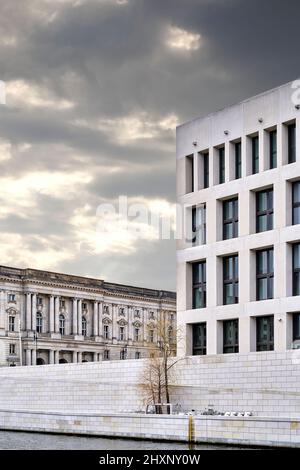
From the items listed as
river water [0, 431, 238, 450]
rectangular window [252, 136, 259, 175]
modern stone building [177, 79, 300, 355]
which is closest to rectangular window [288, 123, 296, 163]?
modern stone building [177, 79, 300, 355]

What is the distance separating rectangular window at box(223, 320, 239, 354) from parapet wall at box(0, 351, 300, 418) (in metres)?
5.07

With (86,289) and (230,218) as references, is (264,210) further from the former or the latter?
(86,289)

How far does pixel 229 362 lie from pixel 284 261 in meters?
7.72

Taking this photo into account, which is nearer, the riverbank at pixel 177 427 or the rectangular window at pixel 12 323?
the riverbank at pixel 177 427

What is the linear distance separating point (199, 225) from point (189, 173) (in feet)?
13.7

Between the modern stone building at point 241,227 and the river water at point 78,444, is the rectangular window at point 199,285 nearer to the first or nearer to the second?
the modern stone building at point 241,227

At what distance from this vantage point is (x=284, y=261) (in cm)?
6053

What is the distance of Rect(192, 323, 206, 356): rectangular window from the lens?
67.1 meters

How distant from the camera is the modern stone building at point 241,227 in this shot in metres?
60.8

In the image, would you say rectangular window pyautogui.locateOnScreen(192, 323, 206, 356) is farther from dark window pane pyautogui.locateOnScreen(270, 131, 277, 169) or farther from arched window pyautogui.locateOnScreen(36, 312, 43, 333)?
arched window pyautogui.locateOnScreen(36, 312, 43, 333)

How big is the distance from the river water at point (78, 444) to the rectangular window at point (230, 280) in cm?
1666

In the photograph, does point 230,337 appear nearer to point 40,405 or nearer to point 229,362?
point 229,362

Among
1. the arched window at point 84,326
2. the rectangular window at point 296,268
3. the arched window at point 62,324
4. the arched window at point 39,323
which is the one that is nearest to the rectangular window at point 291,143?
the rectangular window at point 296,268
